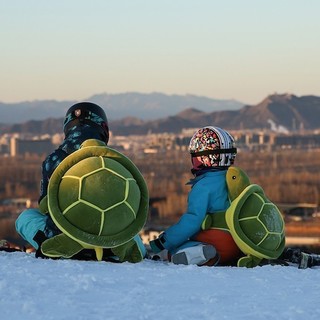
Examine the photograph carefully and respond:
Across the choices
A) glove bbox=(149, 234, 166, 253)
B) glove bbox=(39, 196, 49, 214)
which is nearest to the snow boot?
glove bbox=(149, 234, 166, 253)

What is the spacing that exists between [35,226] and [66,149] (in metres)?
0.47

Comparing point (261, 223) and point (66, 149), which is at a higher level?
point (66, 149)

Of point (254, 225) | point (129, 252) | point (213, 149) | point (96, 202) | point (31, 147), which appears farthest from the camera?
point (31, 147)

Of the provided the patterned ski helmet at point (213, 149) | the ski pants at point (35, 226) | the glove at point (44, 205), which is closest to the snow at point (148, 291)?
the ski pants at point (35, 226)

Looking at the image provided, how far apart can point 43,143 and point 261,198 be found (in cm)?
17130

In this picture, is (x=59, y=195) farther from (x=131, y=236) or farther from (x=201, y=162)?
(x=201, y=162)

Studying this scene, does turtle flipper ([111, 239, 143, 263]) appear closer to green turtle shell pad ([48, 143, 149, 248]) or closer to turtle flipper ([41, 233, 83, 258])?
green turtle shell pad ([48, 143, 149, 248])

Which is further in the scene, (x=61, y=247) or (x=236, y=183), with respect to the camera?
(x=236, y=183)

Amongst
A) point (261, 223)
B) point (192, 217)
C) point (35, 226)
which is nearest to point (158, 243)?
point (192, 217)

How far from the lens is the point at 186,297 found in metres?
4.01

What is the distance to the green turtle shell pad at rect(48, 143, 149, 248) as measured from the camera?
490 centimetres

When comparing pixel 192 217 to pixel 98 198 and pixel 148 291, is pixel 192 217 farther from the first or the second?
pixel 148 291

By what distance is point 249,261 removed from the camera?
540 centimetres

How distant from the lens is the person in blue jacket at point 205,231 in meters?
5.39
